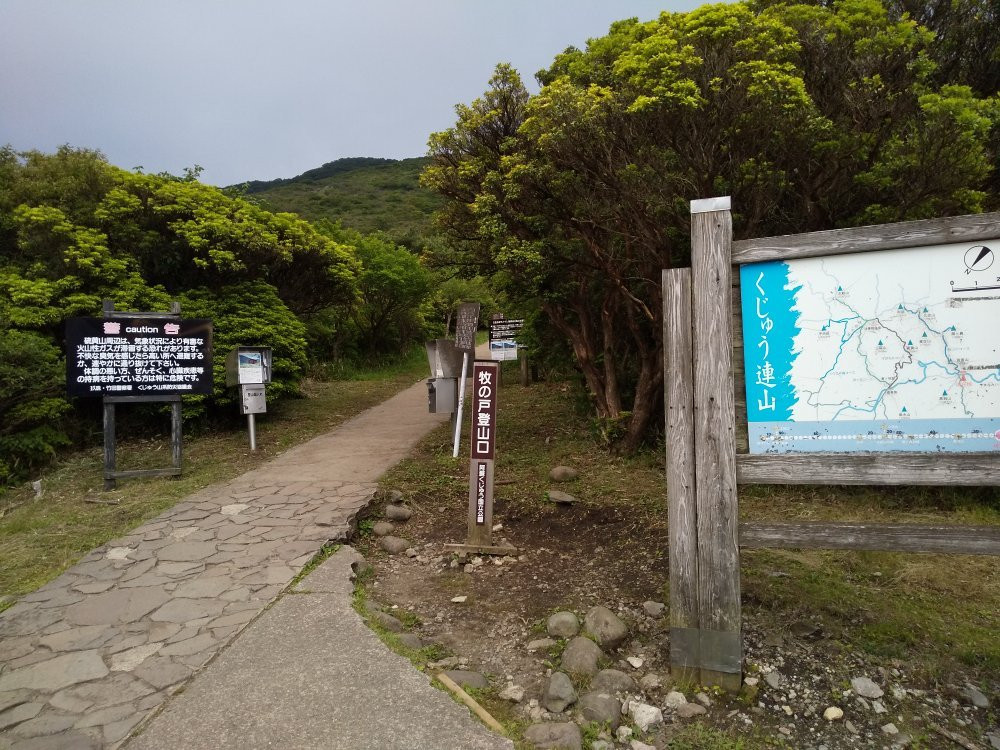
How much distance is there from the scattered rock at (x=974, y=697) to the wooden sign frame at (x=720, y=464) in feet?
2.72

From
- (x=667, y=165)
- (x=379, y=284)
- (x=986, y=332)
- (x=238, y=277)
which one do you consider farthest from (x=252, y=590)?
(x=379, y=284)

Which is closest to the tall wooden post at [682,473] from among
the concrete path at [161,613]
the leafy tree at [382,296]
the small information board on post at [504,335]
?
the concrete path at [161,613]

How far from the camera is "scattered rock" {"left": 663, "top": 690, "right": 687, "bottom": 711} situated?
10.1ft

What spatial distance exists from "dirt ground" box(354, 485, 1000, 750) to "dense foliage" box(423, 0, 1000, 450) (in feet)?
10.7

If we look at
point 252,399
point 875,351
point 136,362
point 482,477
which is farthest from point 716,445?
point 252,399

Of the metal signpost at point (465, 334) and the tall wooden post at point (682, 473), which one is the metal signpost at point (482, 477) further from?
the metal signpost at point (465, 334)

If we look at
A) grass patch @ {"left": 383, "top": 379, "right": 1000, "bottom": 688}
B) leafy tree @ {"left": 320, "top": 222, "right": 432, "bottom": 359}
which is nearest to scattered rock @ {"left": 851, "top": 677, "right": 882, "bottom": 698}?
grass patch @ {"left": 383, "top": 379, "right": 1000, "bottom": 688}

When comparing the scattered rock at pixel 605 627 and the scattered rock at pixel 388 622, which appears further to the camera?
the scattered rock at pixel 388 622

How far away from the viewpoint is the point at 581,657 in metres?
3.44

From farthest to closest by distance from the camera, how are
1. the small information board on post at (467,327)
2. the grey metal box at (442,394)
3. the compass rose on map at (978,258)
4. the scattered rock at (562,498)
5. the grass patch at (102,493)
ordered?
the grey metal box at (442,394) → the small information board on post at (467,327) → the scattered rock at (562,498) → the grass patch at (102,493) → the compass rose on map at (978,258)

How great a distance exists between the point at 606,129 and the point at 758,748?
17.6 feet

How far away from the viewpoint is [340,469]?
7.72m

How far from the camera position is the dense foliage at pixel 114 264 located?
803cm

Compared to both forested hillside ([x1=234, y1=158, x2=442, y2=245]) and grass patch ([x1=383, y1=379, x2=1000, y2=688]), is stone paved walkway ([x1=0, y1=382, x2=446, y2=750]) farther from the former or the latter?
forested hillside ([x1=234, y1=158, x2=442, y2=245])
